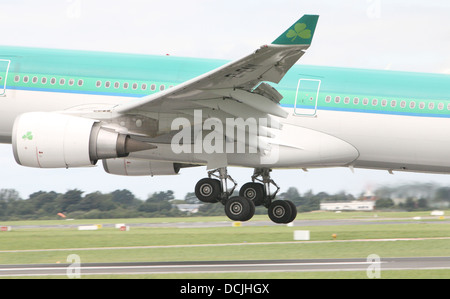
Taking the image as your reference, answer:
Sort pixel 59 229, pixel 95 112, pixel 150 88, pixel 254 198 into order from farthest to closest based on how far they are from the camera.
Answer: pixel 59 229 → pixel 254 198 → pixel 150 88 → pixel 95 112

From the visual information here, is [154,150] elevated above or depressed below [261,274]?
above

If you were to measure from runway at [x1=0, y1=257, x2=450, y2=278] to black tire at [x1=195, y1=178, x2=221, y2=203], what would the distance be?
2494 mm

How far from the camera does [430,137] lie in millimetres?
21062

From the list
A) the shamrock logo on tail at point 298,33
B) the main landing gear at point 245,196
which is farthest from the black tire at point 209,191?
the shamrock logo on tail at point 298,33

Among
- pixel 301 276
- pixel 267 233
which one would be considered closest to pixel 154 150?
pixel 301 276

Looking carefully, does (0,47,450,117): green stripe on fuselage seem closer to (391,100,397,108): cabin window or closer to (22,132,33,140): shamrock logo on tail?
(391,100,397,108): cabin window

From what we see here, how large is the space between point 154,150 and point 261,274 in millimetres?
5532

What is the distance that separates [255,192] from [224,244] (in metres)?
7.93

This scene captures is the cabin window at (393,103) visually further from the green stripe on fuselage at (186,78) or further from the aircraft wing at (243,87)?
the aircraft wing at (243,87)

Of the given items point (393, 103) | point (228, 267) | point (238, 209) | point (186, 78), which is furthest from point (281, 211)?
point (186, 78)

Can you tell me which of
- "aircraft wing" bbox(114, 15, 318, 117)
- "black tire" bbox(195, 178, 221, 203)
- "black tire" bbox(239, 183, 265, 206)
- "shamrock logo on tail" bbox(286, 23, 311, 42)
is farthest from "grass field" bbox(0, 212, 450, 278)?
"shamrock logo on tail" bbox(286, 23, 311, 42)

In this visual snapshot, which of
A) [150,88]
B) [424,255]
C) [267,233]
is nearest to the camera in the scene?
[150,88]

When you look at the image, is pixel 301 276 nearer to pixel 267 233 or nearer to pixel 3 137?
pixel 3 137

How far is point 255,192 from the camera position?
24125 mm
